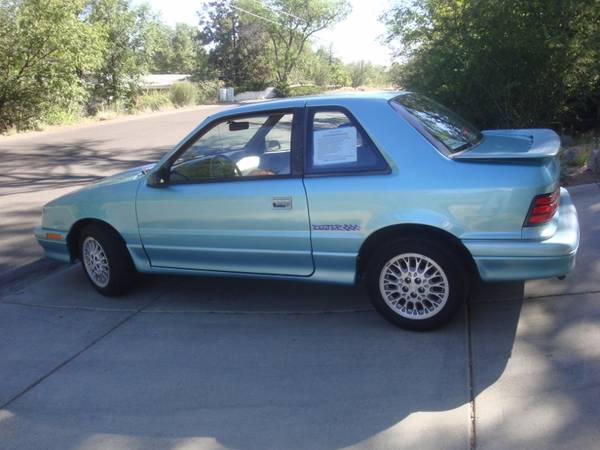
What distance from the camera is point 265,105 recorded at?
16.3 feet

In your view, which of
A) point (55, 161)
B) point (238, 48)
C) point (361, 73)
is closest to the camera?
point (55, 161)

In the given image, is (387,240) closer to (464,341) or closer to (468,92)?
(464,341)

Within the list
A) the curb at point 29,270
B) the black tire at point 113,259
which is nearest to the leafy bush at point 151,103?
the curb at point 29,270

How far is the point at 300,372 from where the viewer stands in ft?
13.4

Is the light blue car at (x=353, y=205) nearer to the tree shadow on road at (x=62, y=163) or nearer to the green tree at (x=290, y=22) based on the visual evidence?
the tree shadow on road at (x=62, y=163)

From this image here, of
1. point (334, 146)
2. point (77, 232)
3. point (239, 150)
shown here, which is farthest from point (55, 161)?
point (334, 146)

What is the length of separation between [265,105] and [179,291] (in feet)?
6.40

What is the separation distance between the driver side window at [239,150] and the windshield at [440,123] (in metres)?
0.93

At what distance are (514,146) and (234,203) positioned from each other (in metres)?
2.12

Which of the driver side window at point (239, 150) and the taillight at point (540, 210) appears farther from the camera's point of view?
the driver side window at point (239, 150)

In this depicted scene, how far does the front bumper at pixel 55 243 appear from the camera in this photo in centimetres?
579

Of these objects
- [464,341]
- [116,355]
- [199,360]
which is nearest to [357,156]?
[464,341]

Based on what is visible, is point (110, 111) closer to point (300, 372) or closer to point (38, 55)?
point (38, 55)

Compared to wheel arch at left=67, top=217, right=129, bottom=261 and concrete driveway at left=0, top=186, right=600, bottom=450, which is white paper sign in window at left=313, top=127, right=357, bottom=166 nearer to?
concrete driveway at left=0, top=186, right=600, bottom=450
